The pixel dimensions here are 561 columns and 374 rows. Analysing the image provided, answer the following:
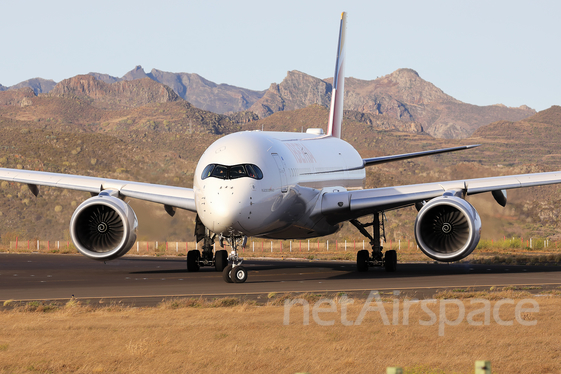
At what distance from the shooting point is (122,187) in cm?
2725

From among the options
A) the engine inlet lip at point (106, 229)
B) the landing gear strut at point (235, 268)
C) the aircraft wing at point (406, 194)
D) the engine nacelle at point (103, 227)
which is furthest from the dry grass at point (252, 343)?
the aircraft wing at point (406, 194)

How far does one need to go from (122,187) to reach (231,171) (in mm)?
7208

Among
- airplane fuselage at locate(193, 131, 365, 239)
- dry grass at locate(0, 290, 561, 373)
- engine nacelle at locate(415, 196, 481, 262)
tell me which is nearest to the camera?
dry grass at locate(0, 290, 561, 373)

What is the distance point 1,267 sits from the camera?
32.1 meters

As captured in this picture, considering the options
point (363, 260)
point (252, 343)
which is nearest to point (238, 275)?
point (363, 260)

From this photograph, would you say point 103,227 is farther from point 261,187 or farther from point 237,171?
point 261,187

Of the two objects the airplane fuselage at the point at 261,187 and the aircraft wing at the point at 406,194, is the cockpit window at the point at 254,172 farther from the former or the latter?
the aircraft wing at the point at 406,194

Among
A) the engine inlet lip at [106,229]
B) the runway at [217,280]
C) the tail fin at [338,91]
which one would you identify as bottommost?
the runway at [217,280]

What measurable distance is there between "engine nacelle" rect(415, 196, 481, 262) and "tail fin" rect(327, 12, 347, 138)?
1379 centimetres

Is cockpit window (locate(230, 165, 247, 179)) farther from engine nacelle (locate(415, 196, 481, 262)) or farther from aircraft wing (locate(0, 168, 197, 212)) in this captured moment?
engine nacelle (locate(415, 196, 481, 262))

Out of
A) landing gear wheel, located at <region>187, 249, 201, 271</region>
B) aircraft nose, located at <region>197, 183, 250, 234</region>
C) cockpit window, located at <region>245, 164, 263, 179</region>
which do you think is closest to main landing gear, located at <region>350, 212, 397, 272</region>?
landing gear wheel, located at <region>187, 249, 201, 271</region>

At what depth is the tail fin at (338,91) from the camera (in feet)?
124

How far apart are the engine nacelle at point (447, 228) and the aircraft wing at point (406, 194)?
161 cm

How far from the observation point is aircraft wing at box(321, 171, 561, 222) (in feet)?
85.3
